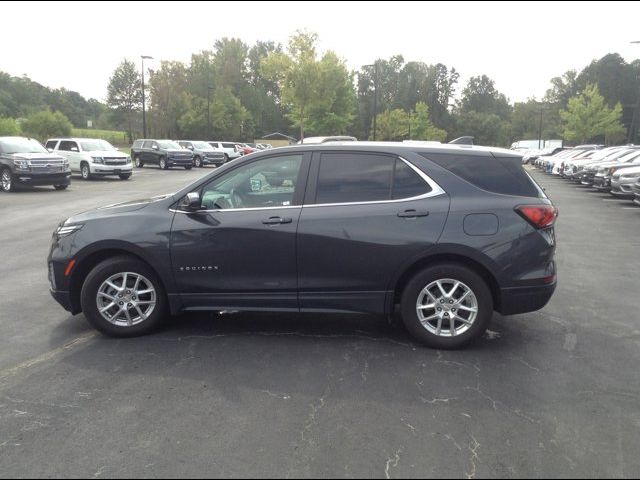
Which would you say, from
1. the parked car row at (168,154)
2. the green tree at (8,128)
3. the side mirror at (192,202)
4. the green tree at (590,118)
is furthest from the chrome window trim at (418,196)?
the green tree at (590,118)

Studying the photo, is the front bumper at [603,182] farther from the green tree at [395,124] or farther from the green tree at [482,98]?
the green tree at [482,98]

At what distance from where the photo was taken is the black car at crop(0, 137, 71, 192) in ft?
63.4

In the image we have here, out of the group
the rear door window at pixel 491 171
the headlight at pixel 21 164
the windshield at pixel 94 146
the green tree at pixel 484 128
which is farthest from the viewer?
the green tree at pixel 484 128

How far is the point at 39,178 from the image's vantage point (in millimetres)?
19531

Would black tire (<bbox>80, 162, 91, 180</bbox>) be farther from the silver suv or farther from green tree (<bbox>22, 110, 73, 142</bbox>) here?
green tree (<bbox>22, 110, 73, 142</bbox>)

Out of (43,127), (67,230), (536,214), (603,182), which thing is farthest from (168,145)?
(536,214)

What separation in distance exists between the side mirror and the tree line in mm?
35996

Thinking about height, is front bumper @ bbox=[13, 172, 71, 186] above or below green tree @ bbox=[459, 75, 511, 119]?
below

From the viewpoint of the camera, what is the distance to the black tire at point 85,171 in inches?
1009

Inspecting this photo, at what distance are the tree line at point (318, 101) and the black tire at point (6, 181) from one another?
75.0ft

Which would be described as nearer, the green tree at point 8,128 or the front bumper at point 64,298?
the front bumper at point 64,298

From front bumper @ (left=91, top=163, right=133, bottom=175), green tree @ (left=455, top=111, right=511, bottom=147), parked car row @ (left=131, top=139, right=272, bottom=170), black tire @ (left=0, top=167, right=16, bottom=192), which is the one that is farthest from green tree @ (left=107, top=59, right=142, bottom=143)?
black tire @ (left=0, top=167, right=16, bottom=192)

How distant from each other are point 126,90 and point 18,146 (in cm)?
6092

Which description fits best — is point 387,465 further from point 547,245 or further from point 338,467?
point 547,245
